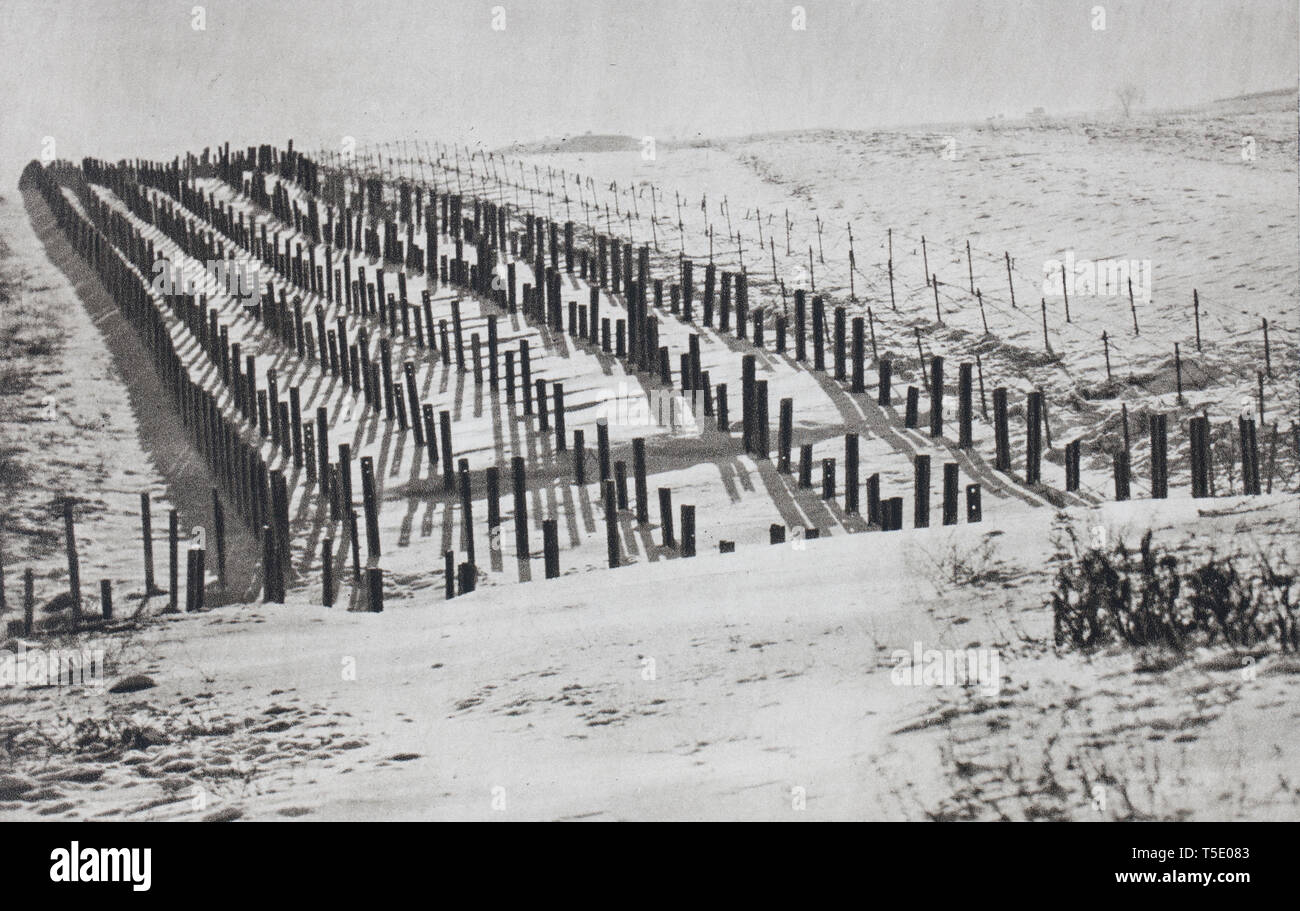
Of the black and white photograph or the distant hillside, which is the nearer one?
the black and white photograph

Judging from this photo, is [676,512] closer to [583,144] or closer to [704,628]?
[704,628]

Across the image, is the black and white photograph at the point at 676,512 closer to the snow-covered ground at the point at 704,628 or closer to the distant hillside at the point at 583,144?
the snow-covered ground at the point at 704,628

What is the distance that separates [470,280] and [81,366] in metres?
6.34

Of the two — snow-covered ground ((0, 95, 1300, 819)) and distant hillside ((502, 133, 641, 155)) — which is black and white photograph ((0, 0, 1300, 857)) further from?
distant hillside ((502, 133, 641, 155))

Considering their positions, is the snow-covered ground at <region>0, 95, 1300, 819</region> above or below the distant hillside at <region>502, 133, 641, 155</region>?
below

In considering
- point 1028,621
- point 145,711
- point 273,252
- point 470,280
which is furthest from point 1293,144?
point 145,711

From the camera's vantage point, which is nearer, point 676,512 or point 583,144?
point 676,512

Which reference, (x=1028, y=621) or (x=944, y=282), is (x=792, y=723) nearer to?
(x=1028, y=621)

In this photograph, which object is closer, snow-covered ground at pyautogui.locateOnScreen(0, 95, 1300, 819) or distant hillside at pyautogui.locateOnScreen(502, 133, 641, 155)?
snow-covered ground at pyautogui.locateOnScreen(0, 95, 1300, 819)

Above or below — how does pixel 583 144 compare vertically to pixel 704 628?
above

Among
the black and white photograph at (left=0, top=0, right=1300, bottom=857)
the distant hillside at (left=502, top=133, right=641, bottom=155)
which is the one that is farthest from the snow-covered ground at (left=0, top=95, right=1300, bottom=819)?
the distant hillside at (left=502, top=133, right=641, bottom=155)

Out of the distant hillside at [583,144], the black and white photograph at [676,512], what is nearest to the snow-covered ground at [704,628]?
the black and white photograph at [676,512]

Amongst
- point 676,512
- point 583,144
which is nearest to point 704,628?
point 676,512
